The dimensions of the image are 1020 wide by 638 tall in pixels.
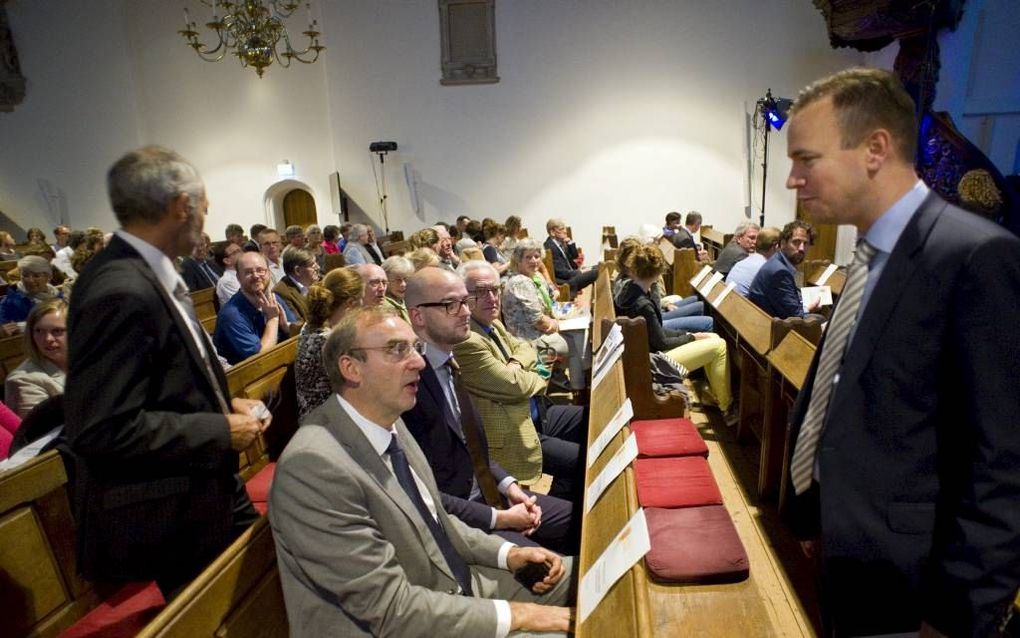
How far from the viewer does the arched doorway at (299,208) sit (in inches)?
480

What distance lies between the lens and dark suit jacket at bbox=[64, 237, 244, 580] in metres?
1.23

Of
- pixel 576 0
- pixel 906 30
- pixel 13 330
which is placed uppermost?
pixel 576 0

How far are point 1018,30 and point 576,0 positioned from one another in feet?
22.9

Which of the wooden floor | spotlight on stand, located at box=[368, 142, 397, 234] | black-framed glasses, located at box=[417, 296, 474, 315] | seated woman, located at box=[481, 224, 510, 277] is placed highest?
spotlight on stand, located at box=[368, 142, 397, 234]

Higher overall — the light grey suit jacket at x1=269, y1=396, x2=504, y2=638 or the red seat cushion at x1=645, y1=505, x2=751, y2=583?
the light grey suit jacket at x1=269, y1=396, x2=504, y2=638

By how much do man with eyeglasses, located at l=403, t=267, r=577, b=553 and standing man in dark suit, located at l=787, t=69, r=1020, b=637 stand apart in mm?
1057

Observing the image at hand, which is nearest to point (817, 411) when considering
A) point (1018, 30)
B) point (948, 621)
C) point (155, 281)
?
point (948, 621)

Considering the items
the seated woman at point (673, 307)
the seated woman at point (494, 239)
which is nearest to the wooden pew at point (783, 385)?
the seated woman at point (673, 307)

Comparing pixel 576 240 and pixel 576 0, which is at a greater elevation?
pixel 576 0

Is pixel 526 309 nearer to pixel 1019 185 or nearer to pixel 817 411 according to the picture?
pixel 817 411

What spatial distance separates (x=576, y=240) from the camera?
11.6 m

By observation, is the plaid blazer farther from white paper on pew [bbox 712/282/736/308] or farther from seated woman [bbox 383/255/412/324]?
white paper on pew [bbox 712/282/736/308]

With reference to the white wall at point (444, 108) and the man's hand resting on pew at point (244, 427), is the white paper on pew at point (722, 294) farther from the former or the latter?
the white wall at point (444, 108)

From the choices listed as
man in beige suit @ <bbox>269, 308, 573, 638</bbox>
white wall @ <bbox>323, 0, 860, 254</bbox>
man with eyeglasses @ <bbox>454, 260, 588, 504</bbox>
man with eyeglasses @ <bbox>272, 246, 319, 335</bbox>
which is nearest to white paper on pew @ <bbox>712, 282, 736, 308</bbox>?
man with eyeglasses @ <bbox>454, 260, 588, 504</bbox>
